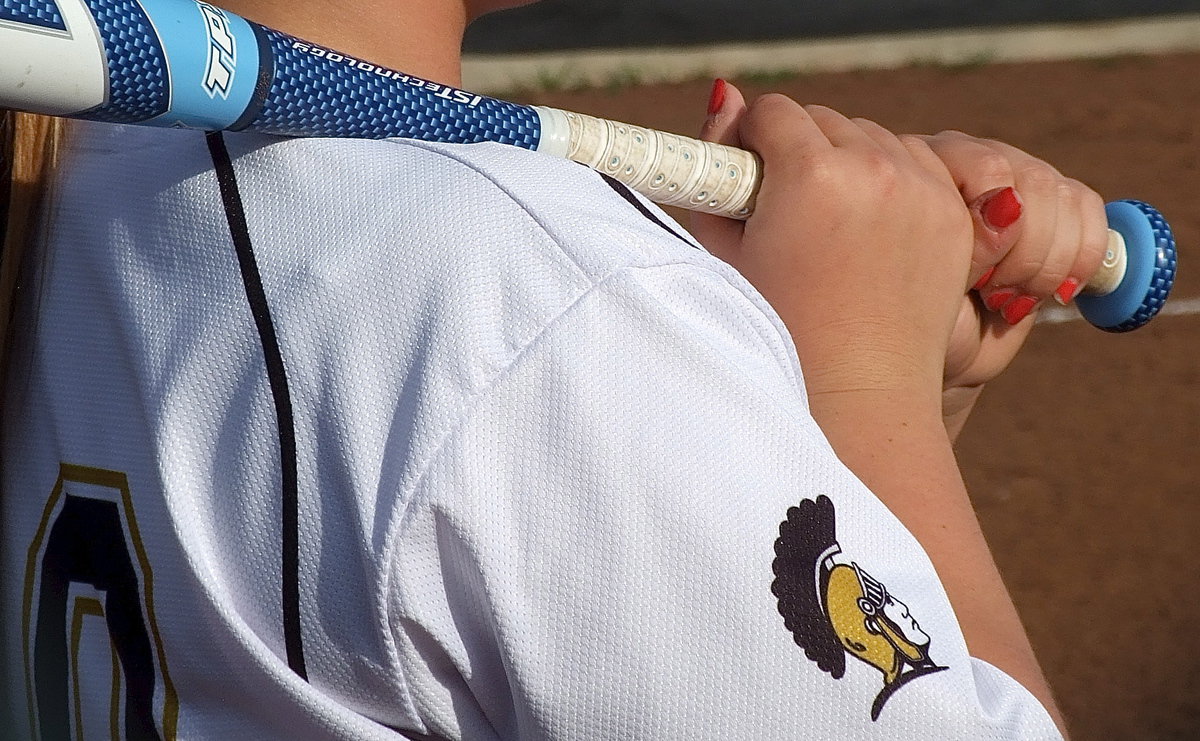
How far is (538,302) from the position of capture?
2.14 ft

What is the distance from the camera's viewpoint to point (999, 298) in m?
1.22

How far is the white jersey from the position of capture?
2.13 feet

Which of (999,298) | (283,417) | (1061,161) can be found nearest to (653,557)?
(283,417)

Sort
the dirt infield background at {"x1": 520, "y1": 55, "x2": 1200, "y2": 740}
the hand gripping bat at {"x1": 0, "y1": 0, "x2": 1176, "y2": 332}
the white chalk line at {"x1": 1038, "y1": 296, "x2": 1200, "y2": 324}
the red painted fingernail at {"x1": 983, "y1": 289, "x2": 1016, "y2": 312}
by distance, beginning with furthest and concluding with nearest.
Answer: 1. the white chalk line at {"x1": 1038, "y1": 296, "x2": 1200, "y2": 324}
2. the dirt infield background at {"x1": 520, "y1": 55, "x2": 1200, "y2": 740}
3. the red painted fingernail at {"x1": 983, "y1": 289, "x2": 1016, "y2": 312}
4. the hand gripping bat at {"x1": 0, "y1": 0, "x2": 1176, "y2": 332}

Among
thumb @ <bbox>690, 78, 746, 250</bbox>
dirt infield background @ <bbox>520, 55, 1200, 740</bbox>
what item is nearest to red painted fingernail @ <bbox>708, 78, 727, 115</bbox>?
thumb @ <bbox>690, 78, 746, 250</bbox>

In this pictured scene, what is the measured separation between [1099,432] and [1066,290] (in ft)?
7.89

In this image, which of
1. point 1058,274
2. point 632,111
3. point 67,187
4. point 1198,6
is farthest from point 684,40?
point 67,187

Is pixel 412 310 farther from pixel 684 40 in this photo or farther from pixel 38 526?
pixel 684 40

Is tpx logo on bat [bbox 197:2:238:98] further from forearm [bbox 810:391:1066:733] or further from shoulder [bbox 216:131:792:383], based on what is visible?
forearm [bbox 810:391:1066:733]

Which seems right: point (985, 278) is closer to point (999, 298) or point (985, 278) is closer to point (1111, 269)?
point (999, 298)

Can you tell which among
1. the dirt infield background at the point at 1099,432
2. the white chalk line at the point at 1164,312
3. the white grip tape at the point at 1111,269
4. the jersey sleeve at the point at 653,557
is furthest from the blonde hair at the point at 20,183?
the white chalk line at the point at 1164,312

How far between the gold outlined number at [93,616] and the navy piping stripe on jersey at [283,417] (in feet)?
0.35

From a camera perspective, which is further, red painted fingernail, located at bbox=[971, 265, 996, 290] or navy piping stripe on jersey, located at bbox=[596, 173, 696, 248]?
red painted fingernail, located at bbox=[971, 265, 996, 290]

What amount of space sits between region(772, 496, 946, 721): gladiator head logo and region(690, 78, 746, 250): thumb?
14.2 inches
